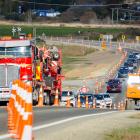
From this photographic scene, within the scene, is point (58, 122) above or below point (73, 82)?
above

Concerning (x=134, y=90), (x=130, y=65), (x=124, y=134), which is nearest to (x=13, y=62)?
(x=134, y=90)

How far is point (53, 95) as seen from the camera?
38.4 meters

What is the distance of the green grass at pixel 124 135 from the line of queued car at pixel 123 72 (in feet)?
169

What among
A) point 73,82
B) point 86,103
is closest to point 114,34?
point 73,82

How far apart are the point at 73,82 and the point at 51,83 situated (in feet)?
131

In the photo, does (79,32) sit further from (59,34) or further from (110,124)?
(110,124)

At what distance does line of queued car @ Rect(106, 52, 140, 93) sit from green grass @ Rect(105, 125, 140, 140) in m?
51.5

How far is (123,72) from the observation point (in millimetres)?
81375

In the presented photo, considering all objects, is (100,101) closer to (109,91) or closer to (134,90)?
(134,90)

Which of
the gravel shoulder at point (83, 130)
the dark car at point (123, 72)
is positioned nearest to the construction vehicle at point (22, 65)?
the gravel shoulder at point (83, 130)

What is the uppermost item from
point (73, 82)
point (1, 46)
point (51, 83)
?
point (1, 46)

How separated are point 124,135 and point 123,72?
66190mm

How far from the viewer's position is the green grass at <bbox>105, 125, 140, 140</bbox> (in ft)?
49.4

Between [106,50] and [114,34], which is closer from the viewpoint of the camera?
[106,50]
